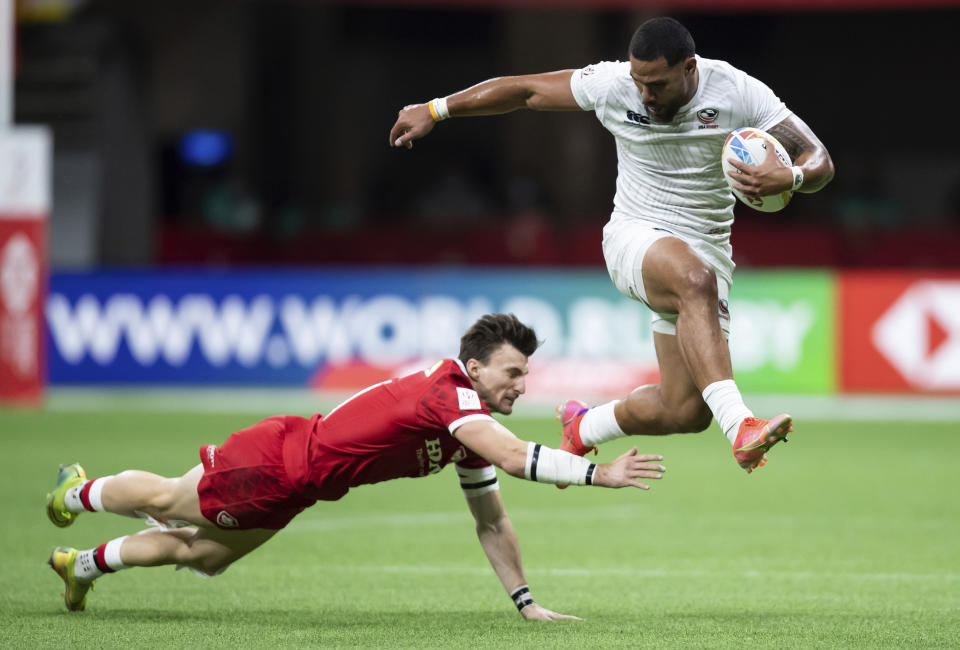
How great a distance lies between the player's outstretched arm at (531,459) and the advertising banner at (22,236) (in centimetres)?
1207

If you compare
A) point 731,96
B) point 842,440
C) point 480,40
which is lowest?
point 842,440

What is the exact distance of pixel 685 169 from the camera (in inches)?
281

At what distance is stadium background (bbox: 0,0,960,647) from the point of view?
35.2 ft

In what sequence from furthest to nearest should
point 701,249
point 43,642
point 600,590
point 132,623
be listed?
point 600,590 < point 701,249 < point 132,623 < point 43,642

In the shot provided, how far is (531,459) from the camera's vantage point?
601cm

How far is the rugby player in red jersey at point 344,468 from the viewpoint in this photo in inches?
246

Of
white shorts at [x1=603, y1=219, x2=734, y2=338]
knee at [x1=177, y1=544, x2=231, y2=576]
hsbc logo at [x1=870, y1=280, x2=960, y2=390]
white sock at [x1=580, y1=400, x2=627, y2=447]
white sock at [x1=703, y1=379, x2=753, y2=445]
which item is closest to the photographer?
white sock at [x1=703, y1=379, x2=753, y2=445]

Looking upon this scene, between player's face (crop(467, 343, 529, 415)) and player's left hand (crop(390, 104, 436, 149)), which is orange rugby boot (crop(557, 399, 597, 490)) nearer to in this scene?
player's face (crop(467, 343, 529, 415))

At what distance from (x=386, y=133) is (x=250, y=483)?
26.9 metres

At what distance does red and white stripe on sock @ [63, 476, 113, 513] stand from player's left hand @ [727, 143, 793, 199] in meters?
3.16

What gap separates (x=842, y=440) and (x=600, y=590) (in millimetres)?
8597

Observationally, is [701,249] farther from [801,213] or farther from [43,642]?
[801,213]

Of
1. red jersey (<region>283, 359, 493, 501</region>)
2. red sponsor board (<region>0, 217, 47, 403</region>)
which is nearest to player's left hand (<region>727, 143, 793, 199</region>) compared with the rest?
red jersey (<region>283, 359, 493, 501</region>)

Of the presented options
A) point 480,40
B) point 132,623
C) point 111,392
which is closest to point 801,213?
point 480,40
